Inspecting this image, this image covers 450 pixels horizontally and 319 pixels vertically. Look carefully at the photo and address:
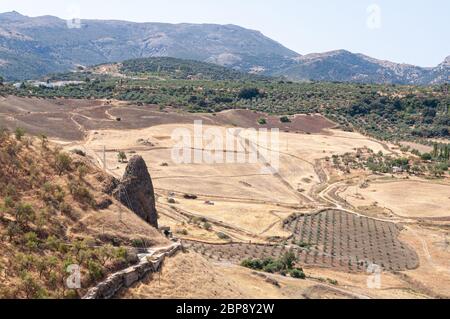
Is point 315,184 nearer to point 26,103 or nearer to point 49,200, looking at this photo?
point 49,200

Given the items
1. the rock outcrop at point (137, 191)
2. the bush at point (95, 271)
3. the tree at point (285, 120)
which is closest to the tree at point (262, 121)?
the tree at point (285, 120)

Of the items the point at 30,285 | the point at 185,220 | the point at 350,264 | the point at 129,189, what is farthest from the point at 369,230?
the point at 30,285

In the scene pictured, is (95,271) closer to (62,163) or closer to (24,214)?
(24,214)

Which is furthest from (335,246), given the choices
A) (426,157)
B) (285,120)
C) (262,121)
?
(285,120)

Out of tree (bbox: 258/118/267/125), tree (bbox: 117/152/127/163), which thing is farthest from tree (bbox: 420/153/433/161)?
tree (bbox: 117/152/127/163)

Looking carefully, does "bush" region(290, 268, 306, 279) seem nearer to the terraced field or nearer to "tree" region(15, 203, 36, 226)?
the terraced field

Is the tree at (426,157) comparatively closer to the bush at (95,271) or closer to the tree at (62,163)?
the tree at (62,163)
